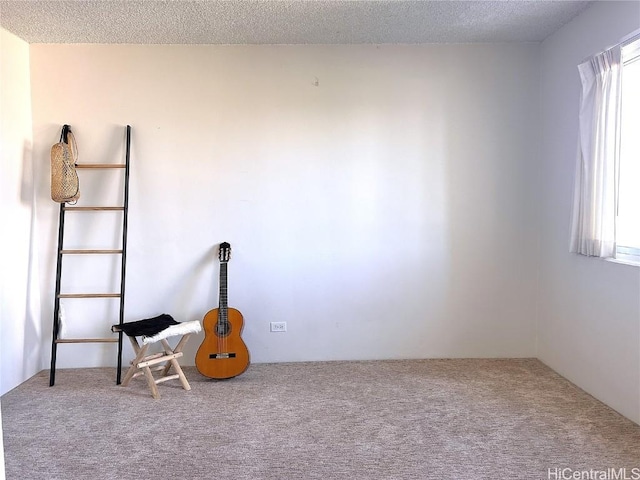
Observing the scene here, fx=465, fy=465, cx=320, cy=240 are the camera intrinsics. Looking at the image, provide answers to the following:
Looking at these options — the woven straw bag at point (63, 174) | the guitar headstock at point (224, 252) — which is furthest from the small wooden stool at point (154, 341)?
the woven straw bag at point (63, 174)

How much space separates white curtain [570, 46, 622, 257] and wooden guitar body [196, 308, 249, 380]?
8.01 ft

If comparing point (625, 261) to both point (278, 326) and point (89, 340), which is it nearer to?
point (278, 326)

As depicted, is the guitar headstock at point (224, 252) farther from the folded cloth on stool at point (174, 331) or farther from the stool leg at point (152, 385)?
the stool leg at point (152, 385)

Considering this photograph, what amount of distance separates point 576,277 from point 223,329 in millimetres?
2542

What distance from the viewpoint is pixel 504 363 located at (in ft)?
12.1

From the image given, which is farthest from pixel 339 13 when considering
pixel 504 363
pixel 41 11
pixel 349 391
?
pixel 504 363

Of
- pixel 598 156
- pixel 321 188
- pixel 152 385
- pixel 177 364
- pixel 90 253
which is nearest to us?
pixel 598 156

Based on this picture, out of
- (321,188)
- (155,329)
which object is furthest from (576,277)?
(155,329)

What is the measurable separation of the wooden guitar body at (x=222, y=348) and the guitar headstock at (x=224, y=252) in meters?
0.38

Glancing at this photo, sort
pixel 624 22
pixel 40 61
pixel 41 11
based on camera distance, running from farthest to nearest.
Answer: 1. pixel 40 61
2. pixel 41 11
3. pixel 624 22

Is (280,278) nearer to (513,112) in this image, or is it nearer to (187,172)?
(187,172)

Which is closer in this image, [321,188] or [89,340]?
[89,340]

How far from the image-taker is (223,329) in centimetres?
344

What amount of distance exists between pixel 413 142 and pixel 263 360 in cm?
214
